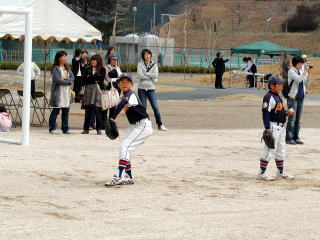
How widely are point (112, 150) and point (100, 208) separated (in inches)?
219

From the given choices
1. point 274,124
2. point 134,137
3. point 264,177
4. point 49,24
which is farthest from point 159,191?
point 49,24

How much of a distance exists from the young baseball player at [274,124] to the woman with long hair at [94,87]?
5.76m

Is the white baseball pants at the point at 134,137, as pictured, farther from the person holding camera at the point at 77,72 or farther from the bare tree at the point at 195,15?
the bare tree at the point at 195,15

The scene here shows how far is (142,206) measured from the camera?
9734mm

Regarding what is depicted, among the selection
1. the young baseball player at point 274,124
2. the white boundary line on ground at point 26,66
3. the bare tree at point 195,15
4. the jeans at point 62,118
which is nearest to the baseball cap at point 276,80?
the young baseball player at point 274,124

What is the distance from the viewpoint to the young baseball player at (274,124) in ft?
40.0

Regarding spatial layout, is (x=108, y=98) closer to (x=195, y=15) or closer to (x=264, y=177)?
(x=264, y=177)

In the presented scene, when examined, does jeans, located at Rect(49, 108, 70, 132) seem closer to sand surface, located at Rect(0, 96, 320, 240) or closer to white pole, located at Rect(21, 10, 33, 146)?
sand surface, located at Rect(0, 96, 320, 240)

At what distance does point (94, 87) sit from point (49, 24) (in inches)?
84.4

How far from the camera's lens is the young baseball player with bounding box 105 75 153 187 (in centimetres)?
1131

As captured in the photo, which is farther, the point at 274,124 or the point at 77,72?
the point at 77,72

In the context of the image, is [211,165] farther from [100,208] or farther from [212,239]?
[212,239]

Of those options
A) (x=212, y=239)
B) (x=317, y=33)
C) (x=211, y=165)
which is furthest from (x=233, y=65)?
(x=212, y=239)

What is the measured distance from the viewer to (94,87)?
57.7 feet
